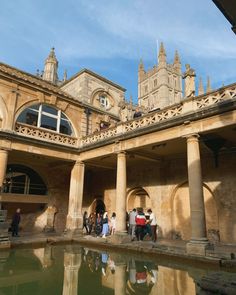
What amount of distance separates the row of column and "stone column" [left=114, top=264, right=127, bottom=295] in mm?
3091

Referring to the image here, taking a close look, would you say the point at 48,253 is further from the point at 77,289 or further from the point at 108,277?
the point at 77,289

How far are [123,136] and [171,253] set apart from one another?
242 inches

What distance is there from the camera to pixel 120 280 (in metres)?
5.92

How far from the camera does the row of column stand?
905 centimetres

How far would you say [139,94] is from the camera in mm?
88312

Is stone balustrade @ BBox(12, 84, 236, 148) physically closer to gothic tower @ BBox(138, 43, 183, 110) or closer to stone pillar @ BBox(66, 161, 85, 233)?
stone pillar @ BBox(66, 161, 85, 233)

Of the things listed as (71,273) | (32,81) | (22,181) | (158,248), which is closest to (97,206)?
(22,181)

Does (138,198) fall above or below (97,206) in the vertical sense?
above

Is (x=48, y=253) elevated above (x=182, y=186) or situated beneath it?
situated beneath

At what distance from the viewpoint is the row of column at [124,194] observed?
29.7 feet

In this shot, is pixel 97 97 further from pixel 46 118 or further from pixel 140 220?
pixel 140 220

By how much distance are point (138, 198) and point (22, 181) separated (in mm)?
8101

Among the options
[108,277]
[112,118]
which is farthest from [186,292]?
[112,118]

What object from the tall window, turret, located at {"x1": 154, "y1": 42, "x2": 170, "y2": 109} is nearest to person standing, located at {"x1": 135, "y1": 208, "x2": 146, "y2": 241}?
the tall window
